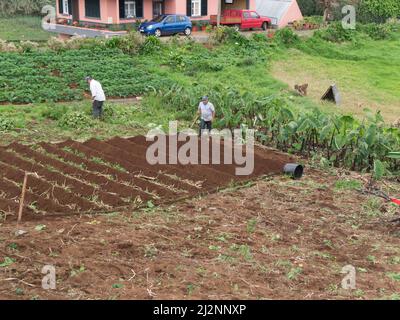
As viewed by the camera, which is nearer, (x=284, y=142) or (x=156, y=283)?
(x=156, y=283)

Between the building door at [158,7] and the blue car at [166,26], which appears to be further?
the building door at [158,7]

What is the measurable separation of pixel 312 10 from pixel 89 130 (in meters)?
31.9

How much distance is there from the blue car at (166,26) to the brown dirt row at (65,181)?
17.7 m

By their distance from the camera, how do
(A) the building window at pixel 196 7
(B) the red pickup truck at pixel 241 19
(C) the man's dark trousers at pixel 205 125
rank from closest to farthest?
(C) the man's dark trousers at pixel 205 125
(B) the red pickup truck at pixel 241 19
(A) the building window at pixel 196 7

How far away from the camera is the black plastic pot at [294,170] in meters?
12.7

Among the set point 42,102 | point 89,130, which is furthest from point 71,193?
point 42,102

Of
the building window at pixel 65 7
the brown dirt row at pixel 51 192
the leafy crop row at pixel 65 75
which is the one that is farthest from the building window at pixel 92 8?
the brown dirt row at pixel 51 192

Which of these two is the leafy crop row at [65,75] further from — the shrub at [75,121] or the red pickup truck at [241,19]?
the red pickup truck at [241,19]

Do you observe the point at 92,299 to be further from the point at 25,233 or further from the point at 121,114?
the point at 121,114

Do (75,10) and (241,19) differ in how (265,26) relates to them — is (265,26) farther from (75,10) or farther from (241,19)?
(75,10)

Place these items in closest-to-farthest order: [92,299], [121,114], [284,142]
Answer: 1. [92,299]
2. [284,142]
3. [121,114]

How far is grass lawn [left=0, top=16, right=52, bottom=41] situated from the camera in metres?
37.1

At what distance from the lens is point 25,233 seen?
9.09 meters

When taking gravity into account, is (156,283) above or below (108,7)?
below
